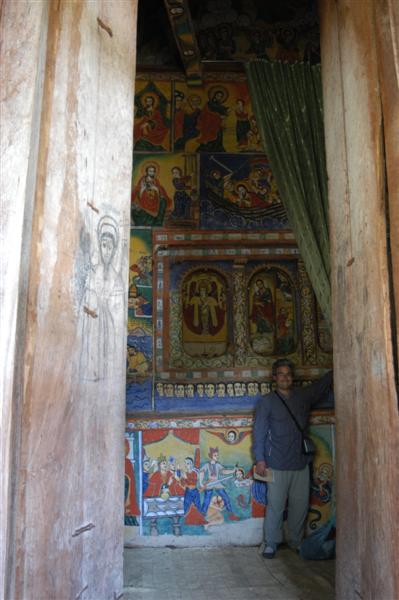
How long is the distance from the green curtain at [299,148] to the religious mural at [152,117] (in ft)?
7.09

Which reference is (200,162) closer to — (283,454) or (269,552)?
(283,454)

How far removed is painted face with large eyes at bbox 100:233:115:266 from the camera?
7.17ft

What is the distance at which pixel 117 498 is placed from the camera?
2.13 metres

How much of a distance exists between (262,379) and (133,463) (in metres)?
1.61

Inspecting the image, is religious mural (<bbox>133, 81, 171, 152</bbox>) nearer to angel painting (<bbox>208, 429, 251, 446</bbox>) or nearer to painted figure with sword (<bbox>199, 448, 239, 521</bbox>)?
angel painting (<bbox>208, 429, 251, 446</bbox>)

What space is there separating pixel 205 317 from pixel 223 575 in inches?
109

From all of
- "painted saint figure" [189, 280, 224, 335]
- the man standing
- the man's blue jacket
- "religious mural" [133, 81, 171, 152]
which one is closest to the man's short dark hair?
the man standing

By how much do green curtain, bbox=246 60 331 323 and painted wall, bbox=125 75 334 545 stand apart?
79.5 inches

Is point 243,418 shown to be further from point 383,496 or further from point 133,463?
point 383,496

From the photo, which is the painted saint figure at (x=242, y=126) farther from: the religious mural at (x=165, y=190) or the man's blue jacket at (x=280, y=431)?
the man's blue jacket at (x=280, y=431)

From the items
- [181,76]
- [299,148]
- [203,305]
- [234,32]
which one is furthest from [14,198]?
[234,32]

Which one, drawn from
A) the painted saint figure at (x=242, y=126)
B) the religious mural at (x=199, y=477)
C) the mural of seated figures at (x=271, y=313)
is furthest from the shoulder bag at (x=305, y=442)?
the painted saint figure at (x=242, y=126)

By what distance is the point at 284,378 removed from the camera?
560 cm

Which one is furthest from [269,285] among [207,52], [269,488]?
[207,52]
